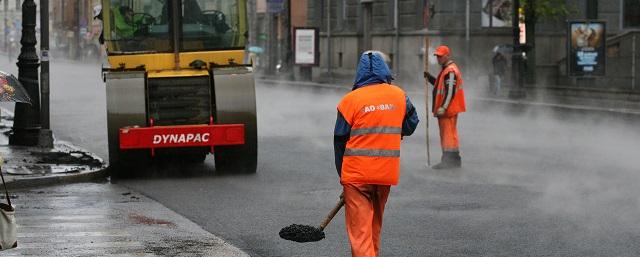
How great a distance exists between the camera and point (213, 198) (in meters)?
14.3

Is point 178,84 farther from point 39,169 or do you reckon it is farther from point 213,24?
point 39,169

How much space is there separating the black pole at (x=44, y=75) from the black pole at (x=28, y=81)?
19cm

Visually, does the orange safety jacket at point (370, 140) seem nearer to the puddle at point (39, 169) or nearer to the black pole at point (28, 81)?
the puddle at point (39, 169)

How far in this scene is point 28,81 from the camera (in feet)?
63.8

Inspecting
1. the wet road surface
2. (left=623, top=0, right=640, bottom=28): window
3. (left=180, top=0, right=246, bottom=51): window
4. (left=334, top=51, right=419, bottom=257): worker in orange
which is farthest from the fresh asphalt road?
(left=623, top=0, right=640, bottom=28): window

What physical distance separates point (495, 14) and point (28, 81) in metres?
30.3

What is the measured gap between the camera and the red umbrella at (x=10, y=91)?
9.00 meters

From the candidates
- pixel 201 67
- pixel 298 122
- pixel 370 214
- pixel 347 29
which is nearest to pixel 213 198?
pixel 201 67

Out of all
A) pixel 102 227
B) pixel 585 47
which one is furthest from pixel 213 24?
pixel 585 47

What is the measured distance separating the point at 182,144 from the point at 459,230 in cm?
522

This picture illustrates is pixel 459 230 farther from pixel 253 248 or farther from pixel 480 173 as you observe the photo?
pixel 480 173

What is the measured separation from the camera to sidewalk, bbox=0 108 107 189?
50.7 ft

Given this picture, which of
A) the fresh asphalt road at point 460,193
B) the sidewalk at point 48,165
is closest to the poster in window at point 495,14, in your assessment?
the fresh asphalt road at point 460,193

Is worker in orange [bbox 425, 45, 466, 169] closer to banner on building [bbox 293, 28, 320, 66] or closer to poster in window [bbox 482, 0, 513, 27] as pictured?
poster in window [bbox 482, 0, 513, 27]
